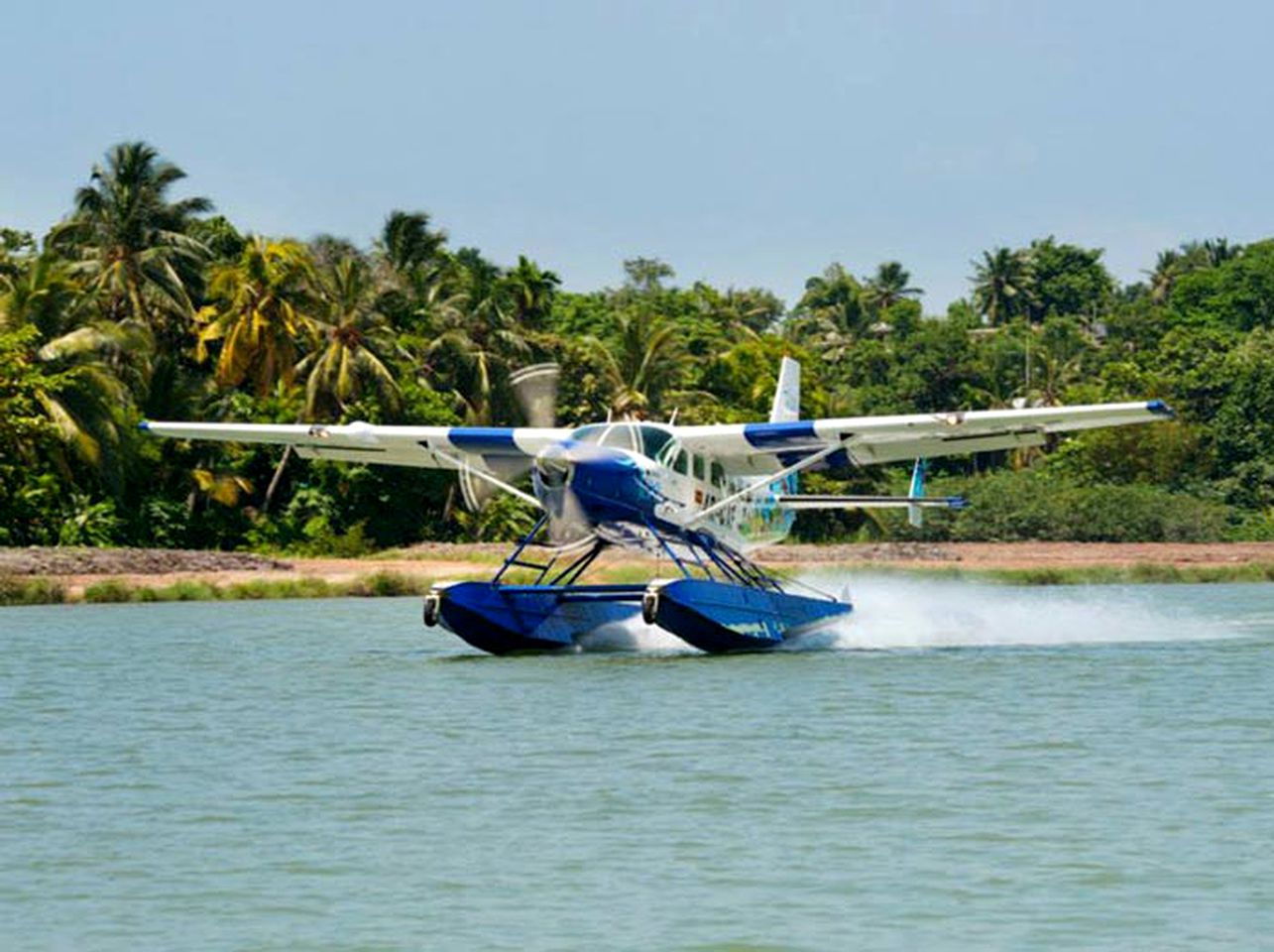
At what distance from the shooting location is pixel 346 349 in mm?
49344

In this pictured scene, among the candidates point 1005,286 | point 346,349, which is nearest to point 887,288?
point 1005,286

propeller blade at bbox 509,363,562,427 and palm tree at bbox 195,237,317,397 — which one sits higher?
palm tree at bbox 195,237,317,397

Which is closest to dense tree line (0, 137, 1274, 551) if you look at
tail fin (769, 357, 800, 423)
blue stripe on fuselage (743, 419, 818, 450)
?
tail fin (769, 357, 800, 423)

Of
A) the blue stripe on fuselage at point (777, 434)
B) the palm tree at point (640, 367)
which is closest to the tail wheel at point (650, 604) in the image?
the blue stripe on fuselage at point (777, 434)

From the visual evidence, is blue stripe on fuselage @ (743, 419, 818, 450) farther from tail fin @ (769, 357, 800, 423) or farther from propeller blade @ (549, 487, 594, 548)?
tail fin @ (769, 357, 800, 423)

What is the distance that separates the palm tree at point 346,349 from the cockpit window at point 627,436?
2703 cm

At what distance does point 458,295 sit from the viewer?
2202 inches

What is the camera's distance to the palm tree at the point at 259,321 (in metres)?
48.2

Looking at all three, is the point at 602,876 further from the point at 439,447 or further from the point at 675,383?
the point at 675,383

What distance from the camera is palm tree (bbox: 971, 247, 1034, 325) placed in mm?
104250

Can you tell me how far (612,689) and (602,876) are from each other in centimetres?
891

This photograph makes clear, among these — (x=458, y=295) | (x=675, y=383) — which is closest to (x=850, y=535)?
(x=675, y=383)

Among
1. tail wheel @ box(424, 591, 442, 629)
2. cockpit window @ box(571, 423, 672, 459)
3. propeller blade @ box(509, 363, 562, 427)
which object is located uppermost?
propeller blade @ box(509, 363, 562, 427)

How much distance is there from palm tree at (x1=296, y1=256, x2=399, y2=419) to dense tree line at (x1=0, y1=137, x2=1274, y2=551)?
72 millimetres
